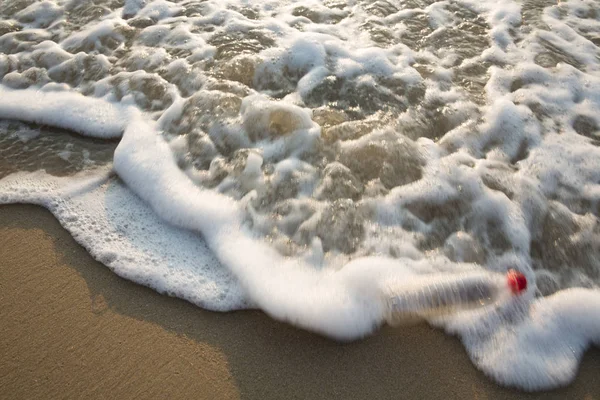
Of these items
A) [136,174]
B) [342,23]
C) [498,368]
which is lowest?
[498,368]

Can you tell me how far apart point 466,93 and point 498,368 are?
1770 millimetres

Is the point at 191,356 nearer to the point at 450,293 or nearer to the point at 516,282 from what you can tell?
the point at 450,293

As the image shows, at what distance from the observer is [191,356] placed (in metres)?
1.69

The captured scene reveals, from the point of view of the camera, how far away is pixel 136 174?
235 cm

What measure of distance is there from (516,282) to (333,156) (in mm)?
1103

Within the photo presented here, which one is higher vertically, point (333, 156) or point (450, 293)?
point (333, 156)

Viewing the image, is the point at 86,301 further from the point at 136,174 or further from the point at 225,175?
the point at 225,175

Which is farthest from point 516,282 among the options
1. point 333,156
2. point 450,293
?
point 333,156

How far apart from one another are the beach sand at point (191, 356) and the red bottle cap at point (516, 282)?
344mm

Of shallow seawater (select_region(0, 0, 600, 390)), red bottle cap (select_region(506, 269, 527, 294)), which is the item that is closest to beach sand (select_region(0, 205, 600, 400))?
shallow seawater (select_region(0, 0, 600, 390))

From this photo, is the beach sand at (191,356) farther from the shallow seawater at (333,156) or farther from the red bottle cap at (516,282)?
the red bottle cap at (516,282)

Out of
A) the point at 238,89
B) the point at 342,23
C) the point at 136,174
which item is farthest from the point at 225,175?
the point at 342,23

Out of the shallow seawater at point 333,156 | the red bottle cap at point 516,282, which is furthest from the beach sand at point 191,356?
the red bottle cap at point 516,282

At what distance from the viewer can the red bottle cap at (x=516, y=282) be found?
1.86 meters
